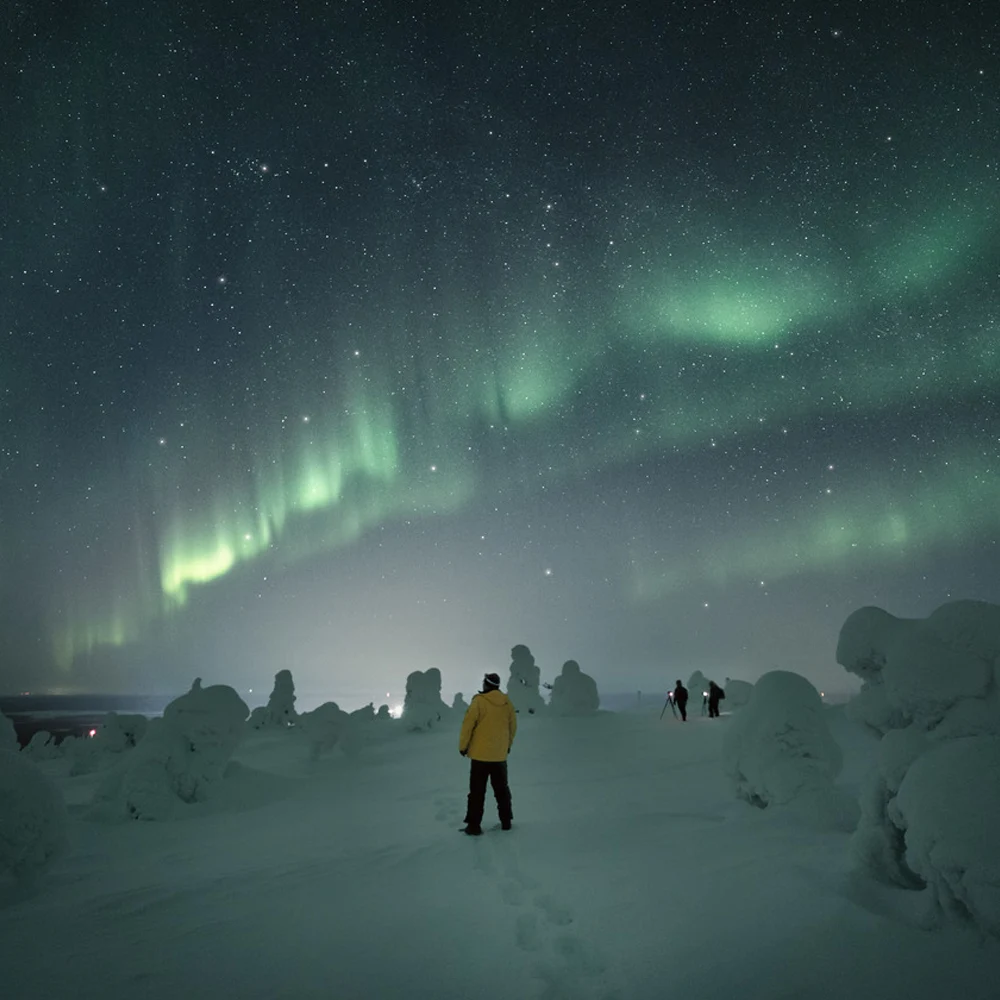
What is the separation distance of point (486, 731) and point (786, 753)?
4.68 m

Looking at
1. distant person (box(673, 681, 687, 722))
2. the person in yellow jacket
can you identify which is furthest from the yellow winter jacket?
distant person (box(673, 681, 687, 722))

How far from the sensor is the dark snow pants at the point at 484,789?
7535 mm

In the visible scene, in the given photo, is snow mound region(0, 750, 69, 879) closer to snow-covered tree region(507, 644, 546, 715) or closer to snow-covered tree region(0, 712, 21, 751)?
snow-covered tree region(0, 712, 21, 751)

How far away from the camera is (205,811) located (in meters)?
11.4

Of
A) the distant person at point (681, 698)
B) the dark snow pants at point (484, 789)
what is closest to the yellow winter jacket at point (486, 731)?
the dark snow pants at point (484, 789)

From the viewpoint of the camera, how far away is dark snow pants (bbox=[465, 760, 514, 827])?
754cm

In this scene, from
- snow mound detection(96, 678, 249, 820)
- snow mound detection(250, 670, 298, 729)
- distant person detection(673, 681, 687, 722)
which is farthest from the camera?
snow mound detection(250, 670, 298, 729)

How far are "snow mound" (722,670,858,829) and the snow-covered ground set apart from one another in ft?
1.43

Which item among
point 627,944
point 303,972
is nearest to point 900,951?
point 627,944

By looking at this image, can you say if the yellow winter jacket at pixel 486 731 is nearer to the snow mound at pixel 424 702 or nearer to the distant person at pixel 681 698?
the distant person at pixel 681 698

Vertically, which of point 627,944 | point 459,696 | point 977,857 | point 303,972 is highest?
point 977,857

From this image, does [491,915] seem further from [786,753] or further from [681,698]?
[681,698]

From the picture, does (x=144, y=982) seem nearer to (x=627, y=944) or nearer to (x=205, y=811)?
(x=627, y=944)

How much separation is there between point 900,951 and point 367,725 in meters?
30.1
